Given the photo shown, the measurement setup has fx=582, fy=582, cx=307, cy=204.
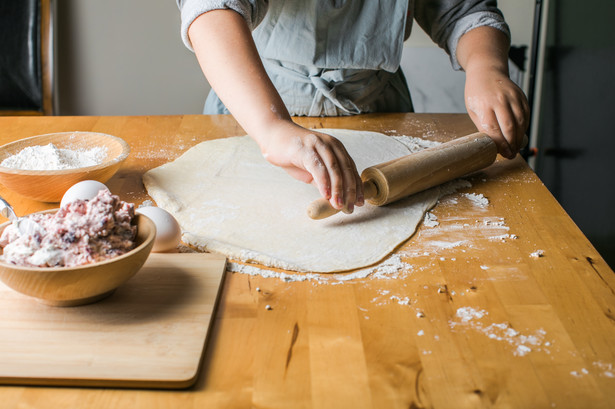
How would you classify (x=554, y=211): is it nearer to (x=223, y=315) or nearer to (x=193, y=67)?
(x=223, y=315)

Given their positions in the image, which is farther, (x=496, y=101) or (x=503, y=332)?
(x=496, y=101)

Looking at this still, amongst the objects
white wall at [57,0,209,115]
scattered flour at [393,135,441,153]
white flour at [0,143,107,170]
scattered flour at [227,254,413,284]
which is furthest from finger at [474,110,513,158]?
white wall at [57,0,209,115]

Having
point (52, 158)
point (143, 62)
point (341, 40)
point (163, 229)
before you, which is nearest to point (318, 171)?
point (163, 229)

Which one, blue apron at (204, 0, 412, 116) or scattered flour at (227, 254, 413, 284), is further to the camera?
blue apron at (204, 0, 412, 116)

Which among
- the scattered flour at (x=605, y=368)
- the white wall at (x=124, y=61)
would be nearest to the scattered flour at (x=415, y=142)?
the scattered flour at (x=605, y=368)

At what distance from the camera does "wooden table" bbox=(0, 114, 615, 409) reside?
0.61 meters

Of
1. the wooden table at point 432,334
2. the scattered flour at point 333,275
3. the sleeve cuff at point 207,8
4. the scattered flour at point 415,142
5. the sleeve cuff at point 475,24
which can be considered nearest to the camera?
the wooden table at point 432,334

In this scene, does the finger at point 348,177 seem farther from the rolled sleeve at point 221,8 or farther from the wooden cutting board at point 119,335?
the rolled sleeve at point 221,8

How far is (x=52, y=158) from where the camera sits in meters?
1.04

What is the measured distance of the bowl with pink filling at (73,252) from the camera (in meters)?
0.64

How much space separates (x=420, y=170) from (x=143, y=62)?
2031 mm

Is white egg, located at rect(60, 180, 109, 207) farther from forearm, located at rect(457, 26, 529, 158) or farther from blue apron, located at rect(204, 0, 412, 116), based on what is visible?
forearm, located at rect(457, 26, 529, 158)

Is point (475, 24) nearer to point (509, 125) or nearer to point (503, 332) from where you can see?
point (509, 125)

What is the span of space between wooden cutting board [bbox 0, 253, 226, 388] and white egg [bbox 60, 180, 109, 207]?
0.63 ft
